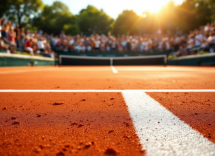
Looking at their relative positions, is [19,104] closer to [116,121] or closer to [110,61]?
[116,121]

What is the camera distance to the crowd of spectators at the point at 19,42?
461 inches

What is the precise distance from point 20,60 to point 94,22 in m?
51.6

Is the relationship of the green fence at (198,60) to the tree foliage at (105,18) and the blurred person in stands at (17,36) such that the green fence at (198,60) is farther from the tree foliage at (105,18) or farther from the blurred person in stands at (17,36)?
the tree foliage at (105,18)

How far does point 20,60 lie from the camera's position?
1261cm

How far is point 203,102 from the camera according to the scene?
1791 mm

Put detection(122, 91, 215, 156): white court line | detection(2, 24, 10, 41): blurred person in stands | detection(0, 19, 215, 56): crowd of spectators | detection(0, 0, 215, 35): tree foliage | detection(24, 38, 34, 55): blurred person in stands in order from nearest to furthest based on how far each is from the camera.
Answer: detection(122, 91, 215, 156): white court line < detection(2, 24, 10, 41): blurred person in stands < detection(24, 38, 34, 55): blurred person in stands < detection(0, 19, 215, 56): crowd of spectators < detection(0, 0, 215, 35): tree foliage

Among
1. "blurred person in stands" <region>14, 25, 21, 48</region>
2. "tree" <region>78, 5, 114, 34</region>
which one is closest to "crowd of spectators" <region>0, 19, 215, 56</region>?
"blurred person in stands" <region>14, 25, 21, 48</region>

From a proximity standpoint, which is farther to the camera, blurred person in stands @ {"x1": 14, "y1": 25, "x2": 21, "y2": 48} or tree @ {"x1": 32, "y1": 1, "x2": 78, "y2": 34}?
tree @ {"x1": 32, "y1": 1, "x2": 78, "y2": 34}

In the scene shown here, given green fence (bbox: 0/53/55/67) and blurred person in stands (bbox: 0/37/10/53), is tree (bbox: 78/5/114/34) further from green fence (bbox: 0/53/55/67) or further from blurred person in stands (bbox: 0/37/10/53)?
blurred person in stands (bbox: 0/37/10/53)

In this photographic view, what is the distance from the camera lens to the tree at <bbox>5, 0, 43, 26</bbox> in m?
39.2

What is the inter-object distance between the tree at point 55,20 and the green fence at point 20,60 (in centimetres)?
3504

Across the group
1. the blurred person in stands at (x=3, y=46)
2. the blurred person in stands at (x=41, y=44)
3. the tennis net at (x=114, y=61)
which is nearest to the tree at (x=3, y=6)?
the blurred person in stands at (x=41, y=44)

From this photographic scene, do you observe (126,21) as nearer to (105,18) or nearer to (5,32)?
(105,18)

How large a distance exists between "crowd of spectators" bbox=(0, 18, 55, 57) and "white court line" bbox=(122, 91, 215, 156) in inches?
466
